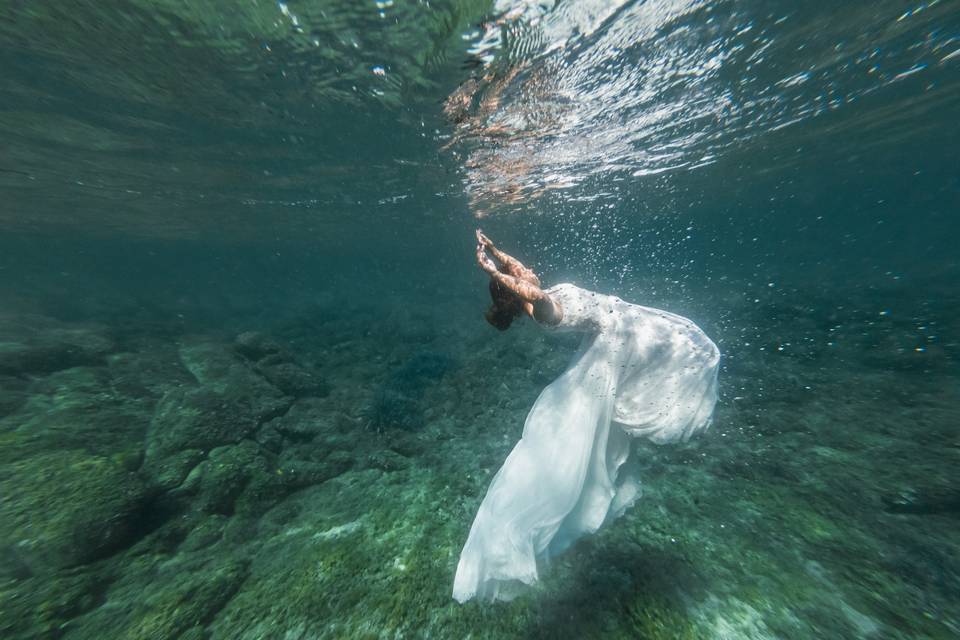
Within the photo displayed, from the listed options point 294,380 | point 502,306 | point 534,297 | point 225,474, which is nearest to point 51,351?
point 294,380

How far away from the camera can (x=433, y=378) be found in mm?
10945

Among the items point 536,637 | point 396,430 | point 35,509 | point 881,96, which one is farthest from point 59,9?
point 881,96

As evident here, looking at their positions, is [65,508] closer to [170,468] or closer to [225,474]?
[170,468]

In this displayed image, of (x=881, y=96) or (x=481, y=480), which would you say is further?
(x=881, y=96)

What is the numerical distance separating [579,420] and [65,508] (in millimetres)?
6440

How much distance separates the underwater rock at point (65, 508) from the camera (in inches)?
164

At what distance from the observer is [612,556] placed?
4113mm

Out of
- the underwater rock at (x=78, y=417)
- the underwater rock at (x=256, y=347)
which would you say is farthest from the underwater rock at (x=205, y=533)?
the underwater rock at (x=256, y=347)

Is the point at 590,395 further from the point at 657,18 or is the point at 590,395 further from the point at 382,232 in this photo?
the point at 382,232

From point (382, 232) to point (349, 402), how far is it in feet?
92.1

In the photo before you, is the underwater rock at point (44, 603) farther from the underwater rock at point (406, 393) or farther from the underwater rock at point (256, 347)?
the underwater rock at point (256, 347)

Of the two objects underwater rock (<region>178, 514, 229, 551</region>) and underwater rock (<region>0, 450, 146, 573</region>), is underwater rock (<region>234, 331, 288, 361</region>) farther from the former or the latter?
underwater rock (<region>178, 514, 229, 551</region>)

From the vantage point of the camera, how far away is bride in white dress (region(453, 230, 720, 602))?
3271 mm

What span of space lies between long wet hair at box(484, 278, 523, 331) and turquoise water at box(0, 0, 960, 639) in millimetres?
2858
